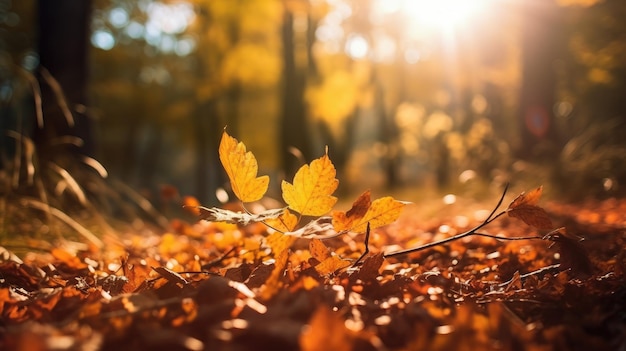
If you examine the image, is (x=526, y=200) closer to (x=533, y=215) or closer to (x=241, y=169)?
(x=533, y=215)

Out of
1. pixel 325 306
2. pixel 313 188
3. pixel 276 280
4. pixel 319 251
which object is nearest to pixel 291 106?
pixel 319 251

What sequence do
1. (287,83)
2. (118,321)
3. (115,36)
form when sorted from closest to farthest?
1. (118,321)
2. (287,83)
3. (115,36)

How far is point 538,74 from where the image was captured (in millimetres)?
7852

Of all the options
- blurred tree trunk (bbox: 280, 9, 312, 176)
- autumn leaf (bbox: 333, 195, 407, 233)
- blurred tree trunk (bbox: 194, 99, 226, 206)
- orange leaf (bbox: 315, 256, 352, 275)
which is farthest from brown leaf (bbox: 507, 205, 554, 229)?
blurred tree trunk (bbox: 194, 99, 226, 206)

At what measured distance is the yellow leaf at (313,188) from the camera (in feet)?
4.44

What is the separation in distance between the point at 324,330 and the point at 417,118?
A: 719 inches

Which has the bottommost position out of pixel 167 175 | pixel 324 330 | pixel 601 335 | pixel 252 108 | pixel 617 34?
pixel 167 175

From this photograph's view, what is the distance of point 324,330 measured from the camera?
2.85 feet

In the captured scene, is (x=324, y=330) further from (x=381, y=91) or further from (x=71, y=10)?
(x=381, y=91)

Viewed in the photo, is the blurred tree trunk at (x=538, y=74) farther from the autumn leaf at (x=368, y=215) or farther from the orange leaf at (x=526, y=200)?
the autumn leaf at (x=368, y=215)

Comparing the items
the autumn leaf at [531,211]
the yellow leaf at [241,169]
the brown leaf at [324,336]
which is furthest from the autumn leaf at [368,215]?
the brown leaf at [324,336]

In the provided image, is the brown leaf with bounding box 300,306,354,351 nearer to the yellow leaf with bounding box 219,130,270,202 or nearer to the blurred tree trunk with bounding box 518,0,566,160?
the yellow leaf with bounding box 219,130,270,202

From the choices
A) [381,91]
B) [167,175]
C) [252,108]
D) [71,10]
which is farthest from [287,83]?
[167,175]

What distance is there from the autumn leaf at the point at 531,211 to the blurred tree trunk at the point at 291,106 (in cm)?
1164
